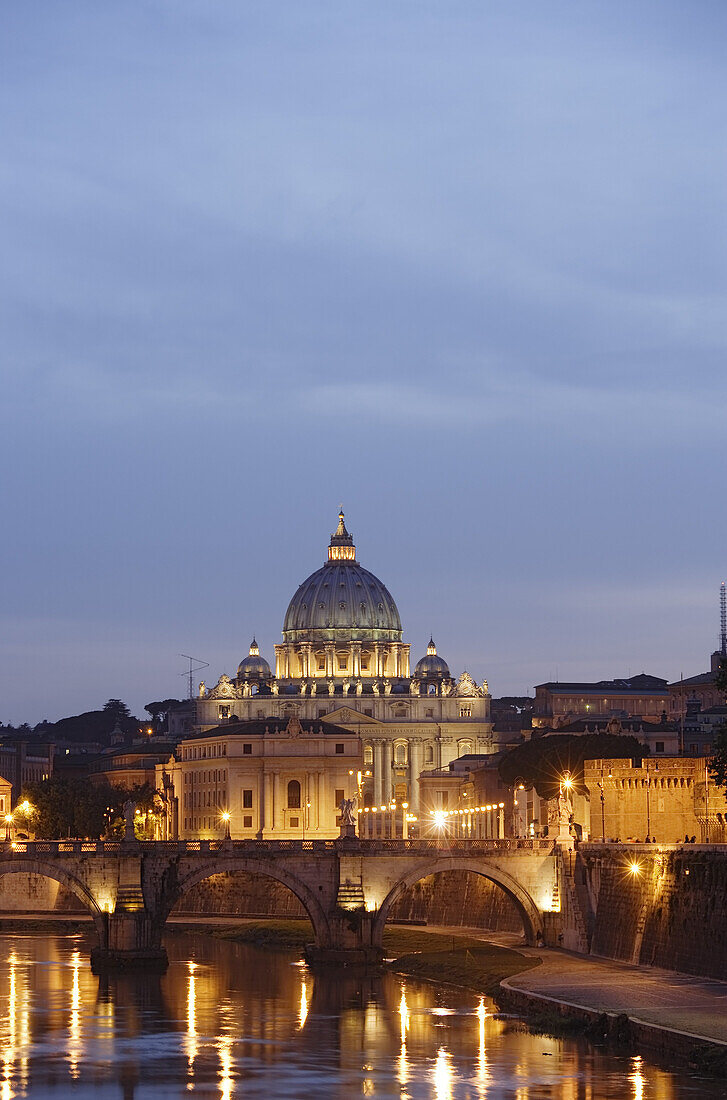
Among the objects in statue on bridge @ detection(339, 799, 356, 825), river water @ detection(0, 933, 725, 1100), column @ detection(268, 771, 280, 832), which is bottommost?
river water @ detection(0, 933, 725, 1100)

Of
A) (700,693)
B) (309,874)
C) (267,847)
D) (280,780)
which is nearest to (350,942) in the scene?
(309,874)

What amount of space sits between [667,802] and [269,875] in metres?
16.1

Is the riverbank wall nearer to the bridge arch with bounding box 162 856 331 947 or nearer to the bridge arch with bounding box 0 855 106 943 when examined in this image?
the bridge arch with bounding box 162 856 331 947

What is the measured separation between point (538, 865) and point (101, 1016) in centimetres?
2114

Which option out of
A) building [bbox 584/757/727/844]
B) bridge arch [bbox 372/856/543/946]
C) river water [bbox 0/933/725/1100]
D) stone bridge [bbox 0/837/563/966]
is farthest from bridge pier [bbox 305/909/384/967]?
building [bbox 584/757/727/844]

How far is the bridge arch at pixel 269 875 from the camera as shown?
89875mm

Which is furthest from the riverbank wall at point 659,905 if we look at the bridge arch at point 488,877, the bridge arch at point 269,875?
the bridge arch at point 269,875

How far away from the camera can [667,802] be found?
94.4m

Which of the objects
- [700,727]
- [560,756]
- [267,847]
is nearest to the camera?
[267,847]

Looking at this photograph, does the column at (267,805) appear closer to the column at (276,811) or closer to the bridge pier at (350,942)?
the column at (276,811)

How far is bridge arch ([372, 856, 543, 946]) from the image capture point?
87.0 metres

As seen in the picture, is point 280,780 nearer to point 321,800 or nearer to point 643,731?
point 321,800

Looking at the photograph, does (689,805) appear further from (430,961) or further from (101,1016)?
(101,1016)

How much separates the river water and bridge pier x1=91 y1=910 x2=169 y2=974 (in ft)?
5.66
